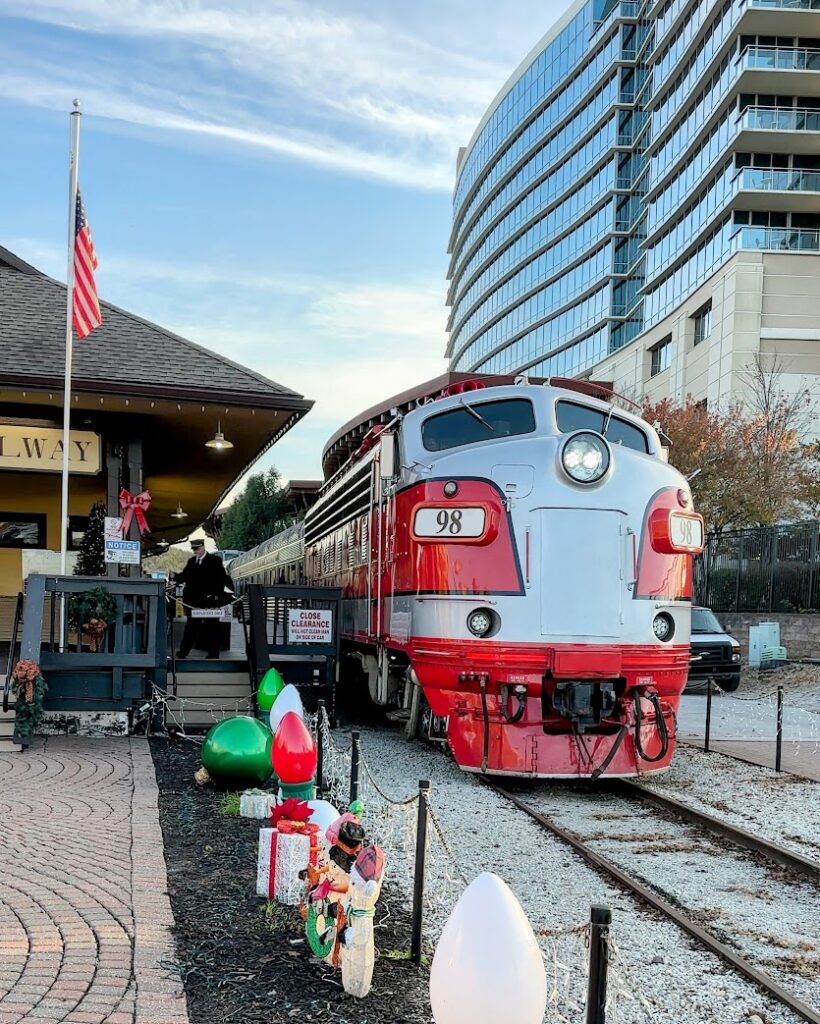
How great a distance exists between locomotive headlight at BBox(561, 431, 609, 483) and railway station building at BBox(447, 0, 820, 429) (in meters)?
34.1

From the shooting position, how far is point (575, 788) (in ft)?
30.8

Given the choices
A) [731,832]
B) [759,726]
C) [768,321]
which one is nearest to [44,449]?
[731,832]

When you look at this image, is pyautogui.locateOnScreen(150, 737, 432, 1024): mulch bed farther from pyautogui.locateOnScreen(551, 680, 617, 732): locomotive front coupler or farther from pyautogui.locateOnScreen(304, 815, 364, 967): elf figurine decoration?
pyautogui.locateOnScreen(551, 680, 617, 732): locomotive front coupler

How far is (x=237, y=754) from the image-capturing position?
7902mm

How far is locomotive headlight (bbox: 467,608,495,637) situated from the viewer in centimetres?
834

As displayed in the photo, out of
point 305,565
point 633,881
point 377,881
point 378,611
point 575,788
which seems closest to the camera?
point 377,881

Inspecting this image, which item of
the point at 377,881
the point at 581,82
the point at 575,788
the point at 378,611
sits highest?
the point at 581,82

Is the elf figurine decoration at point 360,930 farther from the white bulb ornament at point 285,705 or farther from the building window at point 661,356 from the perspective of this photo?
the building window at point 661,356

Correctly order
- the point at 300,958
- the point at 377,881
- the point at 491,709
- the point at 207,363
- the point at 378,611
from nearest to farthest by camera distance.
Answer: the point at 377,881, the point at 300,958, the point at 491,709, the point at 378,611, the point at 207,363

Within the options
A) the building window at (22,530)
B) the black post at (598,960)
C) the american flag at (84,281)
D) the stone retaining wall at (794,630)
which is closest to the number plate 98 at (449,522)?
the american flag at (84,281)

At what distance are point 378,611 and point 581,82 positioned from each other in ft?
206

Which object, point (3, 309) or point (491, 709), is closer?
point (491, 709)

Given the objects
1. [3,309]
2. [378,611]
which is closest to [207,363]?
[3,309]

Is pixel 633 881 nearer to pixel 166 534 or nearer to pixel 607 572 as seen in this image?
pixel 607 572
